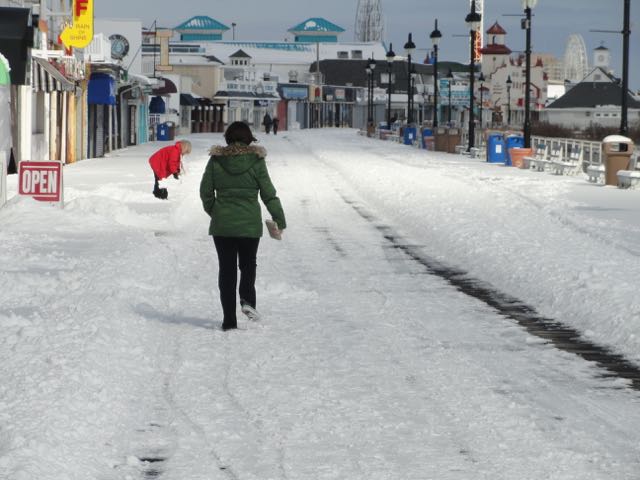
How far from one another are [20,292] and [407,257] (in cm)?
539

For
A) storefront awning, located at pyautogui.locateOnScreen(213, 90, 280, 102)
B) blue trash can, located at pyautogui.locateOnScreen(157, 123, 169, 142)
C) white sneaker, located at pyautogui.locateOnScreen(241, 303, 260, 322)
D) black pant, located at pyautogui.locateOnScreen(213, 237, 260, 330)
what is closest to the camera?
black pant, located at pyautogui.locateOnScreen(213, 237, 260, 330)

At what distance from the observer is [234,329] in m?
9.84

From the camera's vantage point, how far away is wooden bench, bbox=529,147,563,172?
3884 centimetres

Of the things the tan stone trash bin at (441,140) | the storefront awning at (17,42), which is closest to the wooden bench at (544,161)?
the storefront awning at (17,42)

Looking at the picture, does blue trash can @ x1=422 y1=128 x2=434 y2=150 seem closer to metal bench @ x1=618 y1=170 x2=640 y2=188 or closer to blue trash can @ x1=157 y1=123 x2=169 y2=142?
blue trash can @ x1=157 y1=123 x2=169 y2=142

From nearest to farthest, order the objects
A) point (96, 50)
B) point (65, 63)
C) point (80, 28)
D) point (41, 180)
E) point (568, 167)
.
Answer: point (41, 180) → point (568, 167) → point (80, 28) → point (65, 63) → point (96, 50)

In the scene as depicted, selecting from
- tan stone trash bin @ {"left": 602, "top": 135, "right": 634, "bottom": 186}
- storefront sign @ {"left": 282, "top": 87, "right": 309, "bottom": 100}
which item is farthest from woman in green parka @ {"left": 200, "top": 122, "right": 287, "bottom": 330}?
storefront sign @ {"left": 282, "top": 87, "right": 309, "bottom": 100}

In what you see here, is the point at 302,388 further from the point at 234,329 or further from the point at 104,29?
the point at 104,29

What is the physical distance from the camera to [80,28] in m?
38.2

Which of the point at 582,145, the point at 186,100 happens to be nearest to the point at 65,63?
the point at 582,145

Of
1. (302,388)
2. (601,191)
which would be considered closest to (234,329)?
(302,388)

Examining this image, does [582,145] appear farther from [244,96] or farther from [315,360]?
[244,96]

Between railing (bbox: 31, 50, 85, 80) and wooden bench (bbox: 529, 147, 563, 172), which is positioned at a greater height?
railing (bbox: 31, 50, 85, 80)

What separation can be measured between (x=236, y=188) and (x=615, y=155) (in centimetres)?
2217
